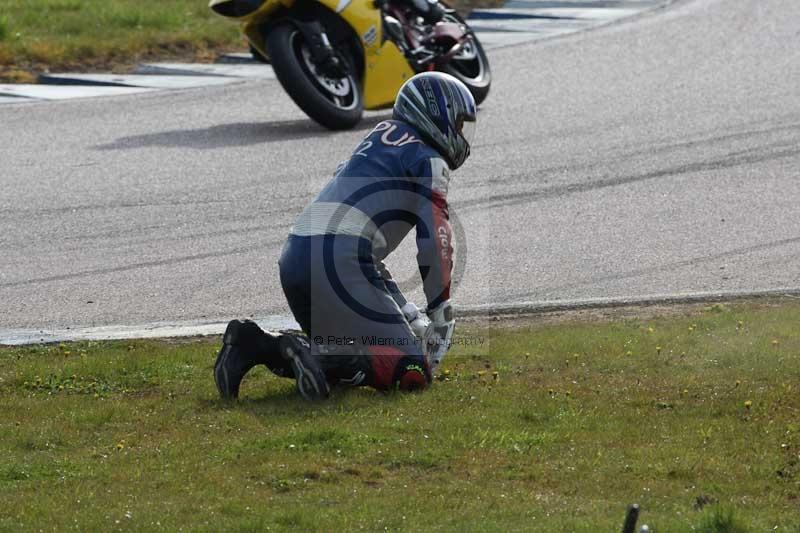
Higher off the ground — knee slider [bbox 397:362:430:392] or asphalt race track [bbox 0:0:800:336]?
knee slider [bbox 397:362:430:392]

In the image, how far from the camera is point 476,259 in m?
9.13

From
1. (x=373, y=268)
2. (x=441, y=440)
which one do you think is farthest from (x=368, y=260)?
(x=441, y=440)

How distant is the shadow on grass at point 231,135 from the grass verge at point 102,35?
2.56m

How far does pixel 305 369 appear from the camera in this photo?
625cm

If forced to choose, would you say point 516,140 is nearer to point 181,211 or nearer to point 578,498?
point 181,211

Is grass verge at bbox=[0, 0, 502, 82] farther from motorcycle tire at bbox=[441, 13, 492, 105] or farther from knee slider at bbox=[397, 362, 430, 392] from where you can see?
knee slider at bbox=[397, 362, 430, 392]

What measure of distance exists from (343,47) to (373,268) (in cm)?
588

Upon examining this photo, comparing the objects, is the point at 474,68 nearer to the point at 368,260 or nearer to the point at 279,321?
the point at 279,321

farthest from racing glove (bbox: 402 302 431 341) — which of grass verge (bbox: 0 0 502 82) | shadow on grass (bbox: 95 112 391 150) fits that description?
grass verge (bbox: 0 0 502 82)

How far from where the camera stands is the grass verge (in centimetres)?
1477

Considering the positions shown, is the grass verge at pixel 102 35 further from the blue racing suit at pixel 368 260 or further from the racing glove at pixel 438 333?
Answer: the racing glove at pixel 438 333

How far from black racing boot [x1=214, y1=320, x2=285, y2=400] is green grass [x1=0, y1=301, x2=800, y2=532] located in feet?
0.35

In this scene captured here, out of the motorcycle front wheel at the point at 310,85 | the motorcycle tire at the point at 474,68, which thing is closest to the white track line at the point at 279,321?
the motorcycle front wheel at the point at 310,85

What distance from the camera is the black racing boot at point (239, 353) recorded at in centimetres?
633
